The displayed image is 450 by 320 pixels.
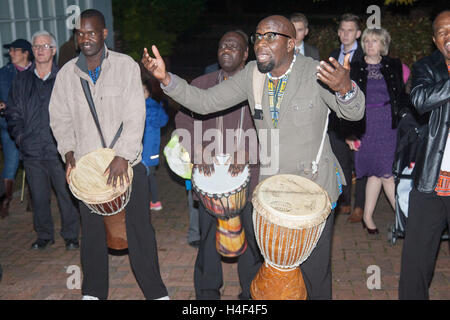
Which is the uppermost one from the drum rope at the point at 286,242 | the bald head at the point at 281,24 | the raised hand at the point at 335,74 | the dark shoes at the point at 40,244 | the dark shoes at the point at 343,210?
the bald head at the point at 281,24

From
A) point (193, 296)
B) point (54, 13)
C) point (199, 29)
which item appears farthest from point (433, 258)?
point (199, 29)

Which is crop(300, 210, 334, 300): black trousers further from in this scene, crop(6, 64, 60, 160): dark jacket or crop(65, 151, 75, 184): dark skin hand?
crop(6, 64, 60, 160): dark jacket

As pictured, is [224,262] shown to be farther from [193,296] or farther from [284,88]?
[284,88]

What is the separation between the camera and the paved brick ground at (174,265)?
489cm

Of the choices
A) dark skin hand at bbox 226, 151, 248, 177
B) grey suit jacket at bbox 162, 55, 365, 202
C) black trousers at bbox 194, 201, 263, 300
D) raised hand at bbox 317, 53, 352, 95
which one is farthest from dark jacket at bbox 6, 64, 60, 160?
raised hand at bbox 317, 53, 352, 95

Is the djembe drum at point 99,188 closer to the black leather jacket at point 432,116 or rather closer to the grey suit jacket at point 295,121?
the grey suit jacket at point 295,121

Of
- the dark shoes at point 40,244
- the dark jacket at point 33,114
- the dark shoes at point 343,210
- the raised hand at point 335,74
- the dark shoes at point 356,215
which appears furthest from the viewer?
the dark shoes at point 343,210

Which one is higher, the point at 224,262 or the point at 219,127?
the point at 219,127

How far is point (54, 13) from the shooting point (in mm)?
10531

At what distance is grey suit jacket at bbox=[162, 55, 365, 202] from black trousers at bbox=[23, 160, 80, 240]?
8.26ft

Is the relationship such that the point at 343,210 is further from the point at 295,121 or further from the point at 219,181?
the point at 295,121

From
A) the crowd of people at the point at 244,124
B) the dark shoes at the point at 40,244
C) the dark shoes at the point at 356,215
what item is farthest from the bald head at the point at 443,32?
the dark shoes at the point at 40,244

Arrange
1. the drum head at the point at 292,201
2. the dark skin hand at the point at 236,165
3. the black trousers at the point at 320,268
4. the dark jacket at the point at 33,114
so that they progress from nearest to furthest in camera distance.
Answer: the drum head at the point at 292,201 → the black trousers at the point at 320,268 → the dark skin hand at the point at 236,165 → the dark jacket at the point at 33,114
